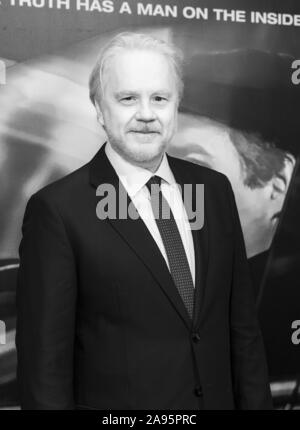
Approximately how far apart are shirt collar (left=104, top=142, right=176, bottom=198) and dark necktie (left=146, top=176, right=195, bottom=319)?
0.05m

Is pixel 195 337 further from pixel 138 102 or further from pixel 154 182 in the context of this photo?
pixel 138 102

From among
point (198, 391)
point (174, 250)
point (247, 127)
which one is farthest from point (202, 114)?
point (198, 391)

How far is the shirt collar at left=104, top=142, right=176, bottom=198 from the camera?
1881 millimetres

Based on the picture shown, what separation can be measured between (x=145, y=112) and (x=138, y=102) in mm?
40

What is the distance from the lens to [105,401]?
175cm

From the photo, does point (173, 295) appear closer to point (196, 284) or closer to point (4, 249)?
point (196, 284)

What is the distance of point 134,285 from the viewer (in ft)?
5.72

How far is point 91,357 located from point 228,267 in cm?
51

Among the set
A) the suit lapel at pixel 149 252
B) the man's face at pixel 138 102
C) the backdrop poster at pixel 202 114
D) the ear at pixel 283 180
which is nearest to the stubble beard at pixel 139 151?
the man's face at pixel 138 102

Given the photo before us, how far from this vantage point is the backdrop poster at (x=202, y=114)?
2268 millimetres

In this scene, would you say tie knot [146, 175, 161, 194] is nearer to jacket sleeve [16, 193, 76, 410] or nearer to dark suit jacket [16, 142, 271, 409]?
dark suit jacket [16, 142, 271, 409]

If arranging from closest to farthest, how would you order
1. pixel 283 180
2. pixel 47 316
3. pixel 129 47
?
pixel 47 316
pixel 129 47
pixel 283 180
